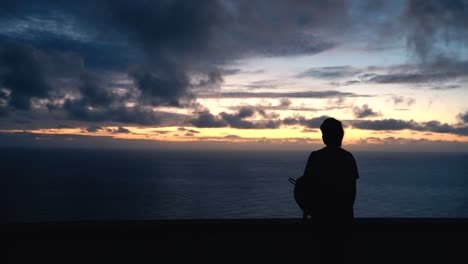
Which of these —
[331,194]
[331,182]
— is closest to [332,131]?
[331,182]

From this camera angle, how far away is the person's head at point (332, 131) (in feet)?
10.9

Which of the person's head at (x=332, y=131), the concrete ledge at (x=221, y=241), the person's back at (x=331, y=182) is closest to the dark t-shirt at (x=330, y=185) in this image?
the person's back at (x=331, y=182)

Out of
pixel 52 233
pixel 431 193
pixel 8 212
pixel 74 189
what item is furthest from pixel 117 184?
pixel 52 233

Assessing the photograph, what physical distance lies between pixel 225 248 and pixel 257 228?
0.83 metres

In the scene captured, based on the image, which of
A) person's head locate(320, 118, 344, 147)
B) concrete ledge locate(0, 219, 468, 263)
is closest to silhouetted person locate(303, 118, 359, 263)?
person's head locate(320, 118, 344, 147)

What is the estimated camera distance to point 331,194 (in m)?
3.26

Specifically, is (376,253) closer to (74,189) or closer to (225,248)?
(225,248)

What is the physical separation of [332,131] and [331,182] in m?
0.50

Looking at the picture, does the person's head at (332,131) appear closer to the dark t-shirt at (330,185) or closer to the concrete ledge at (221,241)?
the dark t-shirt at (330,185)

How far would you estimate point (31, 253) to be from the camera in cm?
461

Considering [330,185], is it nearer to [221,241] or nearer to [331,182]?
[331,182]

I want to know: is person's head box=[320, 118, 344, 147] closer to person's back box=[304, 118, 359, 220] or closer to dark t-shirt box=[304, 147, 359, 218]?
person's back box=[304, 118, 359, 220]

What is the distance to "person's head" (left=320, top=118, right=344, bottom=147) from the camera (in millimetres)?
3320

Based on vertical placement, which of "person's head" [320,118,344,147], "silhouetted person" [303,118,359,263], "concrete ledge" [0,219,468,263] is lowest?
"concrete ledge" [0,219,468,263]
